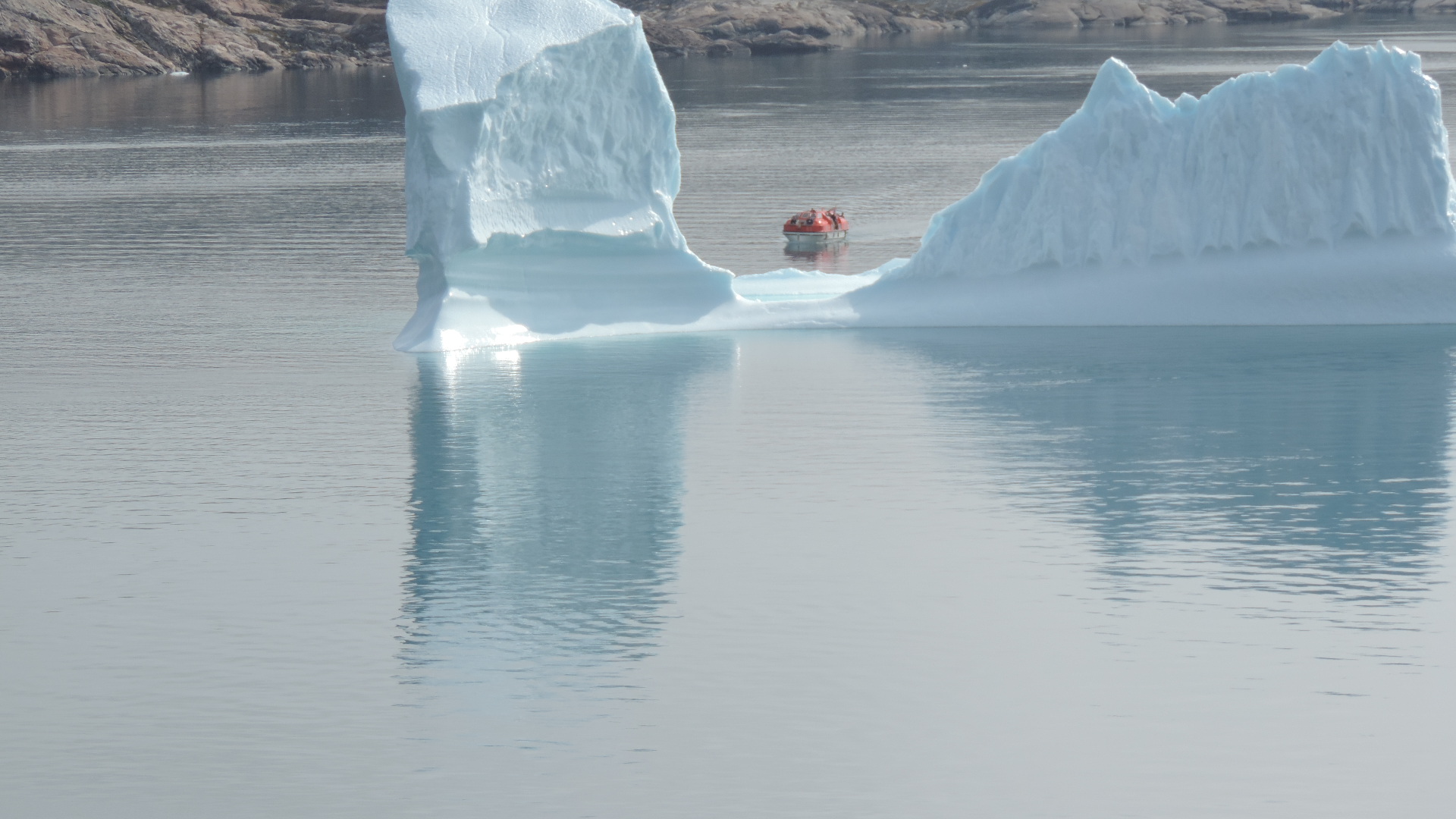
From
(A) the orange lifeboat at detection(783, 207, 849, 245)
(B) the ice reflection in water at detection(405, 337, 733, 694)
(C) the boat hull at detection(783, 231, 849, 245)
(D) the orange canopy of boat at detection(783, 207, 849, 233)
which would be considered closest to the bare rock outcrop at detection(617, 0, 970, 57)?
(D) the orange canopy of boat at detection(783, 207, 849, 233)

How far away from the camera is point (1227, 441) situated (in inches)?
793

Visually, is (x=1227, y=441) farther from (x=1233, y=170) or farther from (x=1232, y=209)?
(x=1233, y=170)

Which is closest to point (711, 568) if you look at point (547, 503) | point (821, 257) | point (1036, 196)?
point (547, 503)

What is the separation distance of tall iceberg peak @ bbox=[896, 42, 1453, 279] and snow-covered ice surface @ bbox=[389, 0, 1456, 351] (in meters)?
0.03

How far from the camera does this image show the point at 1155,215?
24.4m

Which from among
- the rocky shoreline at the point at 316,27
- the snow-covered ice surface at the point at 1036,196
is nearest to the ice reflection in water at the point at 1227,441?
the snow-covered ice surface at the point at 1036,196

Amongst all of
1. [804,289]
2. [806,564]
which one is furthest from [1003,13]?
[806,564]

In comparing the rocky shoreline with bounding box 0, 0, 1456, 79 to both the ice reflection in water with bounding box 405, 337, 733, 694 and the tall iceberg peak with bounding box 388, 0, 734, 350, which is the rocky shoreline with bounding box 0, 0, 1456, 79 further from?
the ice reflection in water with bounding box 405, 337, 733, 694

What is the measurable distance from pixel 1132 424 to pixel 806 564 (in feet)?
20.3

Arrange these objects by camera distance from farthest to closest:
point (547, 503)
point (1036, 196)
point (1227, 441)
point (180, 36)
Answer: point (180, 36) → point (1036, 196) → point (1227, 441) → point (547, 503)

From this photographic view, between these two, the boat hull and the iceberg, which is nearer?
the iceberg

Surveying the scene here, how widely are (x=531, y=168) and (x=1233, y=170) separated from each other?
29.7 ft

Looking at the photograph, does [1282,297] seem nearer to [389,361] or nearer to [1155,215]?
[1155,215]

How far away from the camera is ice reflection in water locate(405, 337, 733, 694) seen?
14.6 meters
